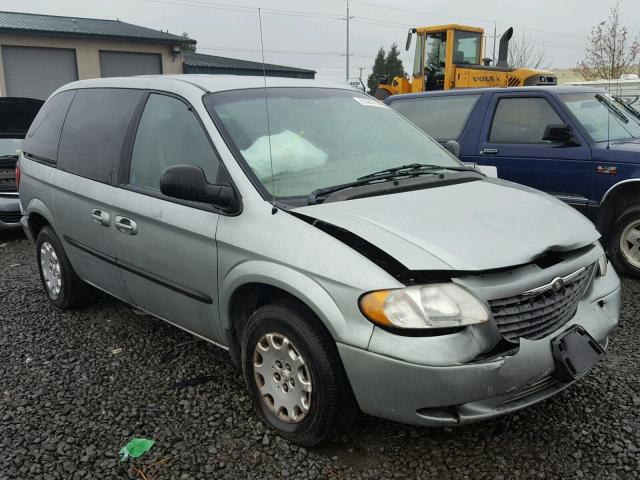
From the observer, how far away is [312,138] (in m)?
3.28

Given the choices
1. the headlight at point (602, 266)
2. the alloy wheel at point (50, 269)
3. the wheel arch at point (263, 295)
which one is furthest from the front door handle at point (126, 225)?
the headlight at point (602, 266)

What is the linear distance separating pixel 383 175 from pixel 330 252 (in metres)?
0.84

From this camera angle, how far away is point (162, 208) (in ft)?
10.7

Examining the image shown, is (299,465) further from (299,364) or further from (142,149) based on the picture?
(142,149)

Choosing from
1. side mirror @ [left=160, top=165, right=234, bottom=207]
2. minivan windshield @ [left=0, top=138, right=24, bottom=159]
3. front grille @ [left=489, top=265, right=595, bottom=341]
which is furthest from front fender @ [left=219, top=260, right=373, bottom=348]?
minivan windshield @ [left=0, top=138, right=24, bottom=159]

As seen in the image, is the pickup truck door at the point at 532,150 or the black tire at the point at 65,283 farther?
the pickup truck door at the point at 532,150

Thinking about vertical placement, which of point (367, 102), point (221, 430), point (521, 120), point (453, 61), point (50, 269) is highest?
point (453, 61)

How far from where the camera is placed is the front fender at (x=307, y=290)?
2361mm

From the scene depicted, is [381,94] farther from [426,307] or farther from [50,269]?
[426,307]

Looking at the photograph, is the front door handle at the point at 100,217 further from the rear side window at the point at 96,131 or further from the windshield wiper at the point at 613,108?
the windshield wiper at the point at 613,108

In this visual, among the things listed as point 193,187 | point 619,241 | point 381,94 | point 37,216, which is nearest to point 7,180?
point 37,216

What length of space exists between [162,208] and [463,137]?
4124 mm

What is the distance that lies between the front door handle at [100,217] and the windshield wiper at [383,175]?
1513 millimetres

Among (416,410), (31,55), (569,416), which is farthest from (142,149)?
(31,55)
